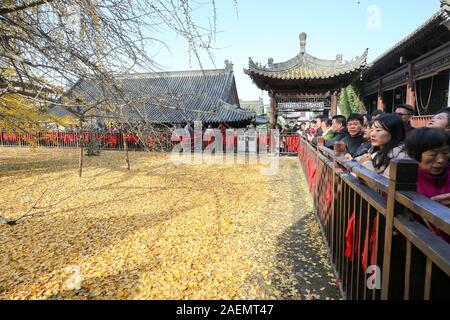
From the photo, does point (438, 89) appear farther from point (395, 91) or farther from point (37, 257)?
point (37, 257)

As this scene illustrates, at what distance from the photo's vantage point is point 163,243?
3.94 metres

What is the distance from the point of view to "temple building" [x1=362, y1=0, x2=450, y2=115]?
23.0 feet

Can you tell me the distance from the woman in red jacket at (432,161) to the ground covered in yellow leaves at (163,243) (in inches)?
58.4

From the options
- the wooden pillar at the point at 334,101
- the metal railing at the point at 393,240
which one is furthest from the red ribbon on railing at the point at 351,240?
the wooden pillar at the point at 334,101

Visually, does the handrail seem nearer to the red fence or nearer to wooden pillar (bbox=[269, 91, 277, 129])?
the red fence

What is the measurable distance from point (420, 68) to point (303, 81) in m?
5.65

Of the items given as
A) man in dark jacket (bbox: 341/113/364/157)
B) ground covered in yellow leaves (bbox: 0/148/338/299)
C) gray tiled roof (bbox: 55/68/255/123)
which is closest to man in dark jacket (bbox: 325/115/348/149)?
man in dark jacket (bbox: 341/113/364/157)

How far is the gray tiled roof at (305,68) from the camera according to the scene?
1288 cm

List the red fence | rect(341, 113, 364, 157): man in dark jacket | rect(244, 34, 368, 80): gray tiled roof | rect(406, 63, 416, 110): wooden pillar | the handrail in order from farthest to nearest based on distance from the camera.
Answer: the red fence, rect(244, 34, 368, 80): gray tiled roof, rect(406, 63, 416, 110): wooden pillar, rect(341, 113, 364, 157): man in dark jacket, the handrail

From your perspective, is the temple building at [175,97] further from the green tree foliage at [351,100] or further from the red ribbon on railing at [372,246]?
the green tree foliage at [351,100]

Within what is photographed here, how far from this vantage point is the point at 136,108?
3326 mm

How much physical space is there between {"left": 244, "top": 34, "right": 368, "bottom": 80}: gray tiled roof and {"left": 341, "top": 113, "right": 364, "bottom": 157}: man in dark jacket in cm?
965

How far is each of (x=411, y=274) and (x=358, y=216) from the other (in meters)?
→ 0.87

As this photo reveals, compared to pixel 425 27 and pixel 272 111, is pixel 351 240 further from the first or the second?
pixel 272 111
